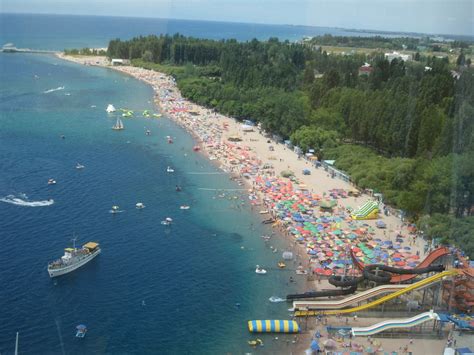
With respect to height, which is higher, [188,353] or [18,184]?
[18,184]

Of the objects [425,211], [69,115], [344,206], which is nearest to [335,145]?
[344,206]

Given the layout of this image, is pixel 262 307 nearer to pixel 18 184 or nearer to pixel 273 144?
pixel 18 184

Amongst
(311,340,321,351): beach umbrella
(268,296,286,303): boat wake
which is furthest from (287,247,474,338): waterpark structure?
(311,340,321,351): beach umbrella

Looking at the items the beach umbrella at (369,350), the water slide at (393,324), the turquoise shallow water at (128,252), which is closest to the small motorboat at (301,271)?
the turquoise shallow water at (128,252)

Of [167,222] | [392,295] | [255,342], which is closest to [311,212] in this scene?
[167,222]

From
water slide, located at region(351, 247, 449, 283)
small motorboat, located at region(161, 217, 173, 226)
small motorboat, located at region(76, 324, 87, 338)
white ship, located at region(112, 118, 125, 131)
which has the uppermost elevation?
white ship, located at region(112, 118, 125, 131)

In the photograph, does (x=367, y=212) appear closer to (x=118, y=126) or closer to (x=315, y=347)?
(x=315, y=347)

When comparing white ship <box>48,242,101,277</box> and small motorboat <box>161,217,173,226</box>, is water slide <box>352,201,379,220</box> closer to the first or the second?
small motorboat <box>161,217,173,226</box>
